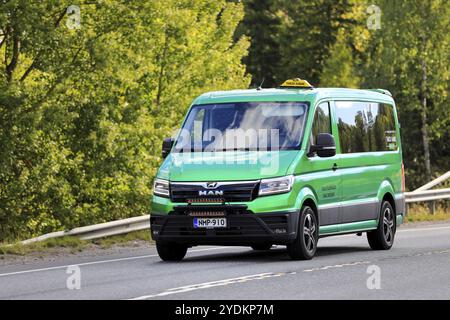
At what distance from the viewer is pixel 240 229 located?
1655 cm

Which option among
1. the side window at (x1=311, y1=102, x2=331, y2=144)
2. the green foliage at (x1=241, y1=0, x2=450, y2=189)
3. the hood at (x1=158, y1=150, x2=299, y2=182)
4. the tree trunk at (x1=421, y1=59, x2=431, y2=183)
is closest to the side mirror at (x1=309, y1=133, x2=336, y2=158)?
the side window at (x1=311, y1=102, x2=331, y2=144)

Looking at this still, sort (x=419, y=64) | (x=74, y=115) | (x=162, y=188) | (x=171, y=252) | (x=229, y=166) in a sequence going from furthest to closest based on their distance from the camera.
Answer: (x=419, y=64)
(x=74, y=115)
(x=171, y=252)
(x=162, y=188)
(x=229, y=166)

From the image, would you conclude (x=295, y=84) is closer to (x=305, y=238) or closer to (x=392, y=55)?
(x=305, y=238)

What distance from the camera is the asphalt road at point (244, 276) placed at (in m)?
13.0

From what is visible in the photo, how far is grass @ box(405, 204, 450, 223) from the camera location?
29484mm

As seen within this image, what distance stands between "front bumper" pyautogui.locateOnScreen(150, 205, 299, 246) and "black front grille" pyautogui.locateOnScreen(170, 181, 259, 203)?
0.34 ft

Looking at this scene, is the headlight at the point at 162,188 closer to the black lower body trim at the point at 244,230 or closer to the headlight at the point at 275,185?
the black lower body trim at the point at 244,230

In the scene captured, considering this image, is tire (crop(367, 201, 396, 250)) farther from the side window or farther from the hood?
the hood

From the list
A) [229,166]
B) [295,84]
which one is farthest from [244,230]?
[295,84]

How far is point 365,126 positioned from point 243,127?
2859mm

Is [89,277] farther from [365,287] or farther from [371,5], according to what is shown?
[371,5]

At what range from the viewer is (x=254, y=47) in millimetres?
80125
